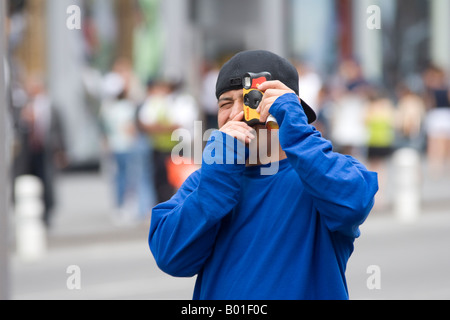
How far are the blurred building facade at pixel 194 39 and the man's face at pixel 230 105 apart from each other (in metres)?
11.2

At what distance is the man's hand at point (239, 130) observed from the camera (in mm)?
2465

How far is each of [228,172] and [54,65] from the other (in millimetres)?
15240

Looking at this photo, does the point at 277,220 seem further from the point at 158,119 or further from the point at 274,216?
the point at 158,119

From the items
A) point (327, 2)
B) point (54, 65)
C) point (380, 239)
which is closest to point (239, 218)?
point (380, 239)

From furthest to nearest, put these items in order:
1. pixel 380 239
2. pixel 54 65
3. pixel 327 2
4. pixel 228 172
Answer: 1. pixel 327 2
2. pixel 54 65
3. pixel 380 239
4. pixel 228 172

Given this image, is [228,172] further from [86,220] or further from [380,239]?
[86,220]

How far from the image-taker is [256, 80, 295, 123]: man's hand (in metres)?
2.49

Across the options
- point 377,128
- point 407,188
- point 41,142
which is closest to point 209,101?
point 377,128

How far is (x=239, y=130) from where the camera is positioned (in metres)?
2.48

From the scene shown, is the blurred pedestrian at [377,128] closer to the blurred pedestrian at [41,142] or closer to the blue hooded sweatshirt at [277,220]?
the blurred pedestrian at [41,142]

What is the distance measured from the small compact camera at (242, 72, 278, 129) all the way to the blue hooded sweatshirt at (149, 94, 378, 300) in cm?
5

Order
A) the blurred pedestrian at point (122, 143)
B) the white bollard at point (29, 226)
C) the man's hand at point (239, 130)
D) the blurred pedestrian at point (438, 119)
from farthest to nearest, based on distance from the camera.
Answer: the blurred pedestrian at point (438, 119)
the blurred pedestrian at point (122, 143)
the white bollard at point (29, 226)
the man's hand at point (239, 130)

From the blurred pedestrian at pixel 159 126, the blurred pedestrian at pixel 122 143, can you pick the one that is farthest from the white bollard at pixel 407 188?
the blurred pedestrian at pixel 122 143

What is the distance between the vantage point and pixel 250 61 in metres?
2.59
